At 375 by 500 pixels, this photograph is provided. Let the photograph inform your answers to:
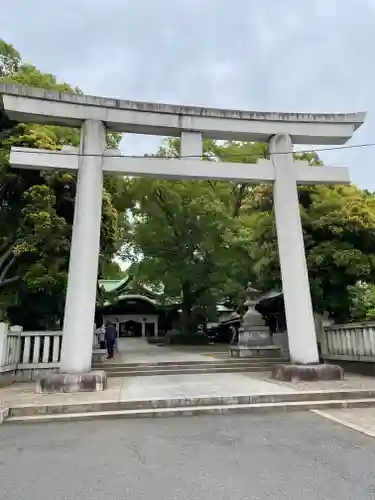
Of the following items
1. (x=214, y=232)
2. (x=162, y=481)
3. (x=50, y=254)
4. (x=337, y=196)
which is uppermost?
(x=214, y=232)

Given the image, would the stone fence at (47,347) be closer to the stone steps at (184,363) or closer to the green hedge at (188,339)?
the stone steps at (184,363)

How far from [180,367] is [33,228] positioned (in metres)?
5.43

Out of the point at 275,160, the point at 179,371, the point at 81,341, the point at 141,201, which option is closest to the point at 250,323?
the point at 179,371

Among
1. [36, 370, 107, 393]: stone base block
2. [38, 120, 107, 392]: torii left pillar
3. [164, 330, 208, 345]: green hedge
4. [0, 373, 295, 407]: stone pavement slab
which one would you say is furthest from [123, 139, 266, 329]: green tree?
[36, 370, 107, 393]: stone base block

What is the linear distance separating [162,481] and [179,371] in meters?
7.44

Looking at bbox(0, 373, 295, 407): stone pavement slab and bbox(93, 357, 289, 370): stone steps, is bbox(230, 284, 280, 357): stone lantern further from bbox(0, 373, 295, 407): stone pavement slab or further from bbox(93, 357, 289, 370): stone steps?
bbox(0, 373, 295, 407): stone pavement slab

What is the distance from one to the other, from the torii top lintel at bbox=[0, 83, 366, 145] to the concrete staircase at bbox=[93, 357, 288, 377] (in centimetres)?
615

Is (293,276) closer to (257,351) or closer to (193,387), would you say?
(193,387)

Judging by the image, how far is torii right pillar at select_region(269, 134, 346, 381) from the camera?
26.6 ft

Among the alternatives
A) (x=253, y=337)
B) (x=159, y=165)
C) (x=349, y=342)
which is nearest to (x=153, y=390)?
(x=159, y=165)

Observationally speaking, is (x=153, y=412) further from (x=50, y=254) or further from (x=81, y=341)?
(x=50, y=254)

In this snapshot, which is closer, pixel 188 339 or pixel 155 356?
pixel 155 356

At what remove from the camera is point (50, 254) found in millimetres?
9719

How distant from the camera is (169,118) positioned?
346 inches
